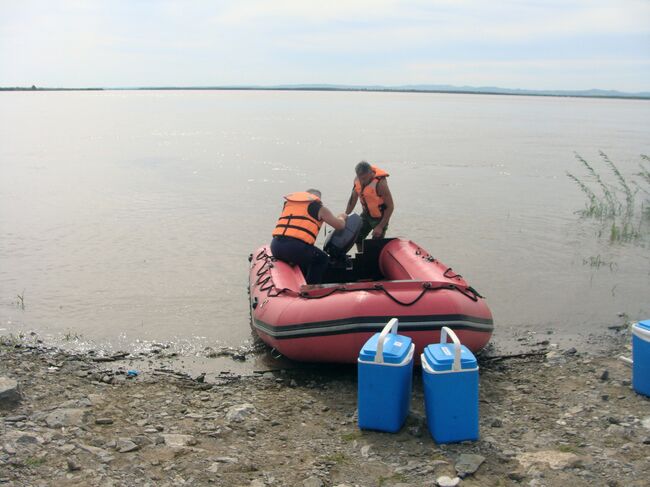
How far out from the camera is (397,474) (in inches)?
138

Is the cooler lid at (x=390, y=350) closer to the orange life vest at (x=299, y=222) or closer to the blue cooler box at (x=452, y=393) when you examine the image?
the blue cooler box at (x=452, y=393)

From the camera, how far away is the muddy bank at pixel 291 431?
11.3 ft

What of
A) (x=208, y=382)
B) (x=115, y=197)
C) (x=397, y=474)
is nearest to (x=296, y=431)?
(x=397, y=474)

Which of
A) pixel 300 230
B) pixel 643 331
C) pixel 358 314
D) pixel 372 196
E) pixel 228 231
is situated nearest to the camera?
pixel 643 331

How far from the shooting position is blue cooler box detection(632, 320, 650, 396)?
4.22 m


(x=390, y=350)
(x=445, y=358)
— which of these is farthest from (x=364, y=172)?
(x=445, y=358)

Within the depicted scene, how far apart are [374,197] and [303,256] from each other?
1184mm

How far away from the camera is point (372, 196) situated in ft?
22.8

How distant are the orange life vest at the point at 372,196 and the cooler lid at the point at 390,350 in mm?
3060

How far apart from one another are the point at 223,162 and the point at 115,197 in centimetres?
638

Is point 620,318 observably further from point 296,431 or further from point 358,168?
point 296,431

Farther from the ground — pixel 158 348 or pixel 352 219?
pixel 352 219

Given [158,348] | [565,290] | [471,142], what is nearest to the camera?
[158,348]

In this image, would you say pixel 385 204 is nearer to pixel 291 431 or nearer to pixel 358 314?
pixel 358 314
